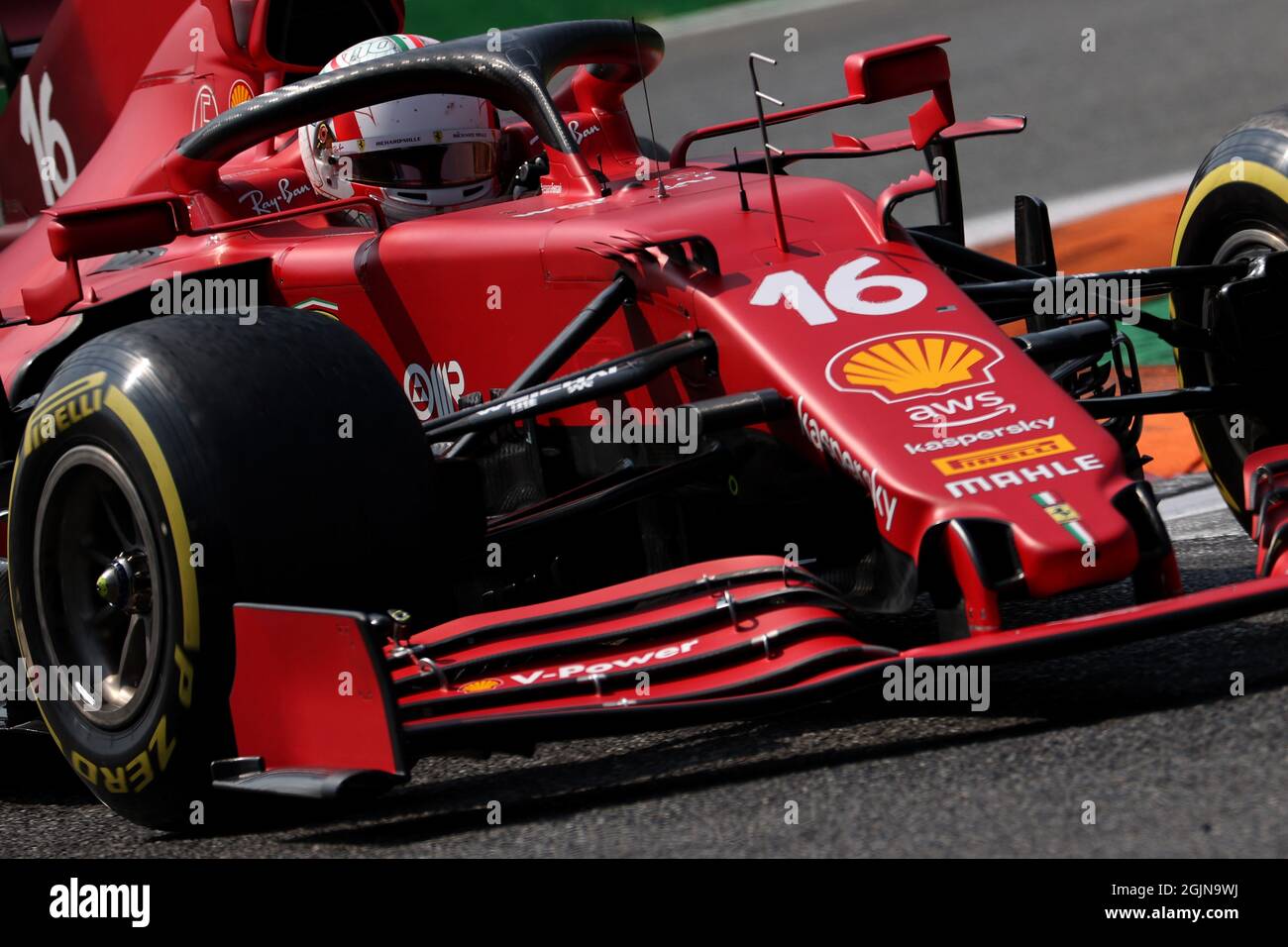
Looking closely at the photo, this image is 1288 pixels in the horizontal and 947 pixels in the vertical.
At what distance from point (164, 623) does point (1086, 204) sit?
845 centimetres

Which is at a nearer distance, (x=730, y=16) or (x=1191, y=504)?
(x=1191, y=504)

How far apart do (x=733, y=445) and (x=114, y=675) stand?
139 centimetres

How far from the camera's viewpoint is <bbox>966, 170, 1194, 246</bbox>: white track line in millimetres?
10883

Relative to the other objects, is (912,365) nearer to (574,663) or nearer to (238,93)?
(574,663)

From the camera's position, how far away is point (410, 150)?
5238 millimetres

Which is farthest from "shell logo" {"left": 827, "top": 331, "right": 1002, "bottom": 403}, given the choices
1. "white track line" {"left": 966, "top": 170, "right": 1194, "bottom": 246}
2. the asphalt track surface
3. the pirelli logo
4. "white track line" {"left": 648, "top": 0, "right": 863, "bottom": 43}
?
"white track line" {"left": 648, "top": 0, "right": 863, "bottom": 43}

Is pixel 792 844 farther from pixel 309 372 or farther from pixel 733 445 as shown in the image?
pixel 309 372

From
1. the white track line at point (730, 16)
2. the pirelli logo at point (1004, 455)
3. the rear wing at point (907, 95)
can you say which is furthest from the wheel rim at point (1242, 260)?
the white track line at point (730, 16)

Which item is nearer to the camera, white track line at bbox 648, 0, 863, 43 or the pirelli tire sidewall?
the pirelli tire sidewall

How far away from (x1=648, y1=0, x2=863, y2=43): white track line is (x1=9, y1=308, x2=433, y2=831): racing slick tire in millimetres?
14037

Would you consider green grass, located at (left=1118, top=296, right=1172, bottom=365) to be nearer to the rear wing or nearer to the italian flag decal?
the rear wing

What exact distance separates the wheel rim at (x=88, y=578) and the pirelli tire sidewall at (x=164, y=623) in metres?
0.05

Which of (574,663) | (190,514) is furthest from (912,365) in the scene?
(190,514)
